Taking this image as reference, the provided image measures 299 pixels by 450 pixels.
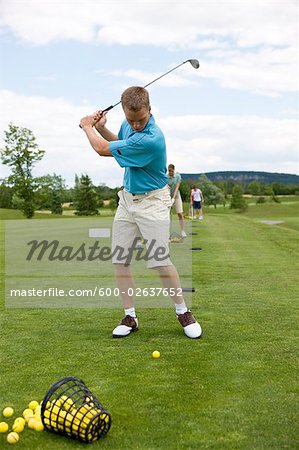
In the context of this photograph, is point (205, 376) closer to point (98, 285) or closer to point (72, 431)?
point (72, 431)

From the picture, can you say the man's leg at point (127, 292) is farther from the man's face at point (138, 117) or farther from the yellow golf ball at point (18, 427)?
the yellow golf ball at point (18, 427)

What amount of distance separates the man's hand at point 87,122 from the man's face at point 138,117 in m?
0.42

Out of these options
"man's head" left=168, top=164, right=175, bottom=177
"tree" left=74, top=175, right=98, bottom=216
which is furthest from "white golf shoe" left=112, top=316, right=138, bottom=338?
"tree" left=74, top=175, right=98, bottom=216

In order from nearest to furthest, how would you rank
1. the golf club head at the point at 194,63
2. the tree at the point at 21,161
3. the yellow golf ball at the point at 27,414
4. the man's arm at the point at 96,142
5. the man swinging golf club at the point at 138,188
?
1. the yellow golf ball at the point at 27,414
2. the man swinging golf club at the point at 138,188
3. the man's arm at the point at 96,142
4. the golf club head at the point at 194,63
5. the tree at the point at 21,161

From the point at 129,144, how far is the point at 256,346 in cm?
208

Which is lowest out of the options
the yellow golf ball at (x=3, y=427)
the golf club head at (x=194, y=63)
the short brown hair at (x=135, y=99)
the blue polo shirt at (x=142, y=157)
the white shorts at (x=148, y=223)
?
the yellow golf ball at (x=3, y=427)

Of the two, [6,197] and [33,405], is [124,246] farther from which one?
[6,197]

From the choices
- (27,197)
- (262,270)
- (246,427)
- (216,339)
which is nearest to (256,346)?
(216,339)

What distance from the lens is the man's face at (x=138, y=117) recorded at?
5.36 meters

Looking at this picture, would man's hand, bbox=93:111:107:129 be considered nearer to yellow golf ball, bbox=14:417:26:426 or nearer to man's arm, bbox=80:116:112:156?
man's arm, bbox=80:116:112:156

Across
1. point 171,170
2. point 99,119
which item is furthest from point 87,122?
point 171,170

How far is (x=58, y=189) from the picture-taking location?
10000 cm

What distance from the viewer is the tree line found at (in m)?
72.4

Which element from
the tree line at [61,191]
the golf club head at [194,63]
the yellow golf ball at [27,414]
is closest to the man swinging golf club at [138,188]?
the golf club head at [194,63]
